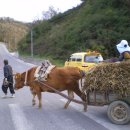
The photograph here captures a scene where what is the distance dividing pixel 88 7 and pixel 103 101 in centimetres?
5287

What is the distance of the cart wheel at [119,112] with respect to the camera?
10.7m

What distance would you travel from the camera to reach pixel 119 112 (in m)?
10.8

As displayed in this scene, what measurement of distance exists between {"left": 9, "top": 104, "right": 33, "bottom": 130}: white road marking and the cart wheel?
2.08m

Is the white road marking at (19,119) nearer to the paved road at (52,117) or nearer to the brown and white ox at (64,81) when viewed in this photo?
the paved road at (52,117)

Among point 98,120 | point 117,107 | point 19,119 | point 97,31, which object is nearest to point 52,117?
point 19,119

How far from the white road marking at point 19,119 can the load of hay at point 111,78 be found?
1942 mm

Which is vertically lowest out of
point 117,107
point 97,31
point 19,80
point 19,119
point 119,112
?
point 19,119

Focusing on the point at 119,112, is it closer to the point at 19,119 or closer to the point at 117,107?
the point at 117,107

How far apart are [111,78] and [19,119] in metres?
2.82

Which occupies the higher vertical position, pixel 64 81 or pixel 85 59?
pixel 85 59

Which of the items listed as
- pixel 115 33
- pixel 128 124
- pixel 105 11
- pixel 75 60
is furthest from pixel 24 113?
pixel 105 11

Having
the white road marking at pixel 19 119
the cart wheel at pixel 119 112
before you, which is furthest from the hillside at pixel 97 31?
the cart wheel at pixel 119 112

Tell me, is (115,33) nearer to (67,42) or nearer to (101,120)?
(67,42)

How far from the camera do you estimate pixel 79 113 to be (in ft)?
41.2
